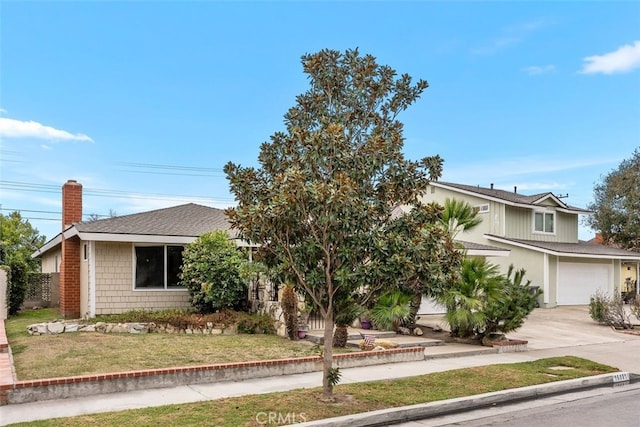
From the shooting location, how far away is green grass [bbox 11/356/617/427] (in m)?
6.52

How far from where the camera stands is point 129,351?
10.5 m

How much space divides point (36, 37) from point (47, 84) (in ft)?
9.27

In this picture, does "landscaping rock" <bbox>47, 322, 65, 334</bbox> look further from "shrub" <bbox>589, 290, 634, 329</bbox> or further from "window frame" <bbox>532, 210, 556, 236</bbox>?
"window frame" <bbox>532, 210, 556, 236</bbox>

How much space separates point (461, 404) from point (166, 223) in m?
11.8

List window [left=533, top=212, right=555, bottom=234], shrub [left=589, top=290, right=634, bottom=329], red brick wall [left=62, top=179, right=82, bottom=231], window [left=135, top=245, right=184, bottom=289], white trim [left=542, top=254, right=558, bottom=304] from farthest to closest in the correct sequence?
window [left=533, top=212, right=555, bottom=234] < white trim [left=542, top=254, right=558, bottom=304] < shrub [left=589, top=290, right=634, bottom=329] < red brick wall [left=62, top=179, right=82, bottom=231] < window [left=135, top=245, right=184, bottom=289]

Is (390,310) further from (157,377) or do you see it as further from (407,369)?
(157,377)

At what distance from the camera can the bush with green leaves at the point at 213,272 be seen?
14406 mm

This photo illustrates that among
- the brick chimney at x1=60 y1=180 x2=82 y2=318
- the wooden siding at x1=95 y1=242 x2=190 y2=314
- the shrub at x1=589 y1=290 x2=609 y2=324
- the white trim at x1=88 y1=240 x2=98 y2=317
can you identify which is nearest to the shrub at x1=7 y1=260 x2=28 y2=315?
the brick chimney at x1=60 y1=180 x2=82 y2=318

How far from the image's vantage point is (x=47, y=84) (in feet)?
51.0

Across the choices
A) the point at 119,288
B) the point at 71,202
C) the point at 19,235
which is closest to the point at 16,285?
the point at 71,202

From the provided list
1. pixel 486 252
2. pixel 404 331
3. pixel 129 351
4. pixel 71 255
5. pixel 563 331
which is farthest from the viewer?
pixel 486 252

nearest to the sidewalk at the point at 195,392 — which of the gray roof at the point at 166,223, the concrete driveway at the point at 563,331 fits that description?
the concrete driveway at the point at 563,331

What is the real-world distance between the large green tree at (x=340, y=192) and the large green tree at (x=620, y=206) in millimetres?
30568

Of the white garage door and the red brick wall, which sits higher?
the red brick wall
